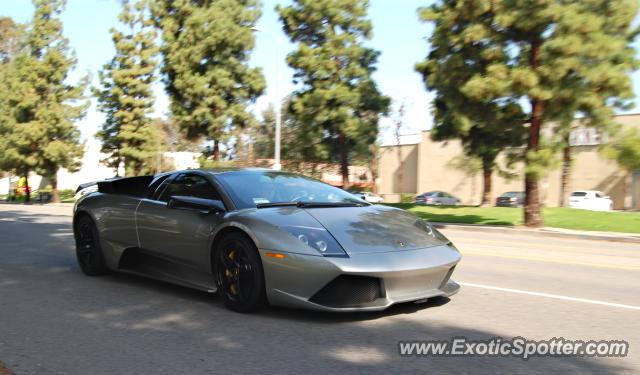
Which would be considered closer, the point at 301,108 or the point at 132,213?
the point at 132,213

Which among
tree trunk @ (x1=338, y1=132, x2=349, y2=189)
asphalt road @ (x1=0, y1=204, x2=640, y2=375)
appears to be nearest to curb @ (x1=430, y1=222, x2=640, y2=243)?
asphalt road @ (x1=0, y1=204, x2=640, y2=375)

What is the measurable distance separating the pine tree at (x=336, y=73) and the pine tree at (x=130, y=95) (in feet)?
50.3

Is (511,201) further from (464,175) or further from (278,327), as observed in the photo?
(278,327)

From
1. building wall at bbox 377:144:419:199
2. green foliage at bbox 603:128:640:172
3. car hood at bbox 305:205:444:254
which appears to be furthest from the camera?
building wall at bbox 377:144:419:199

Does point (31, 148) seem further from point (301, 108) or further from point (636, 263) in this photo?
point (636, 263)

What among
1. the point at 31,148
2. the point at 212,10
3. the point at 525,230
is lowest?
the point at 525,230

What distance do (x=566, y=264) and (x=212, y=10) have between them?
30.9 m

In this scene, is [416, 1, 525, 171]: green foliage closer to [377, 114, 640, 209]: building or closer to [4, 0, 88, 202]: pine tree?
[377, 114, 640, 209]: building

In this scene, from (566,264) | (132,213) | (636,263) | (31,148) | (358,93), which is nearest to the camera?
(132,213)

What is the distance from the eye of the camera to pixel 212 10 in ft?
118

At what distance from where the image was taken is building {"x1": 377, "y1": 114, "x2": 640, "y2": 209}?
4247cm

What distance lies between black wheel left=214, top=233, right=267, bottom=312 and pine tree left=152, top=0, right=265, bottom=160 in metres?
31.7

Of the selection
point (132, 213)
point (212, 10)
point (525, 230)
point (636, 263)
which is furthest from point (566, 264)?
point (212, 10)

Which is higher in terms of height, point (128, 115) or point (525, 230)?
point (128, 115)
